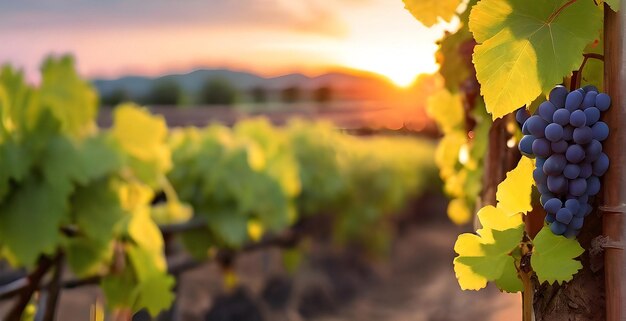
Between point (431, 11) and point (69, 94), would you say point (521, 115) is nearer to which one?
point (431, 11)

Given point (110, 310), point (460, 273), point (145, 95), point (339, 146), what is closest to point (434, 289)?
point (339, 146)

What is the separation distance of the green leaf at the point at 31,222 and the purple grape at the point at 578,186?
6.50 feet

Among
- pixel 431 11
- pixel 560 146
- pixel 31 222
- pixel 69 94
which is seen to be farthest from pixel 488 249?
pixel 69 94

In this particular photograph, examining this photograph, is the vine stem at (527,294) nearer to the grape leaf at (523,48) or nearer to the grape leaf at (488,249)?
the grape leaf at (488,249)

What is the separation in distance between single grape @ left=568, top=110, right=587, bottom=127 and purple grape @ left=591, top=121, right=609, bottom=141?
2 centimetres

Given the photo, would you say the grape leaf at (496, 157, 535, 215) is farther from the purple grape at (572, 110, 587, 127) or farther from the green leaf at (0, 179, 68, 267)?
the green leaf at (0, 179, 68, 267)

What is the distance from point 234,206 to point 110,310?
245 cm

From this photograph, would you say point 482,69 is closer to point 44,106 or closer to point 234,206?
point 44,106

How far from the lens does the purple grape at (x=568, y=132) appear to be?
3.06ft

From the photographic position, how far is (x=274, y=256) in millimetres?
9039

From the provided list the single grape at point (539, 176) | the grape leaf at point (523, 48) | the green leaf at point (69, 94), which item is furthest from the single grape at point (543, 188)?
the green leaf at point (69, 94)

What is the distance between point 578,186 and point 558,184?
0.07 ft

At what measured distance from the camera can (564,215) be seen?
0.93 meters

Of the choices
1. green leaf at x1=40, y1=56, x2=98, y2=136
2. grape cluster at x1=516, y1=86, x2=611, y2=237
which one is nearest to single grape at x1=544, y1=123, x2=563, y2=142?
grape cluster at x1=516, y1=86, x2=611, y2=237
